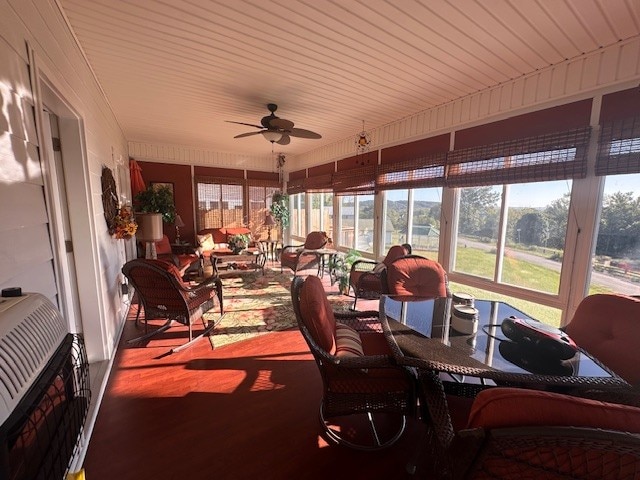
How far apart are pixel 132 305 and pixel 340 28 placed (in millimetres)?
4178

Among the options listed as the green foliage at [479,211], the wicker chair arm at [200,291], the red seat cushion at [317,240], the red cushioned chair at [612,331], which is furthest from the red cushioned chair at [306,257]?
the red cushioned chair at [612,331]

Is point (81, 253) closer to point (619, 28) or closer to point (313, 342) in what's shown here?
point (313, 342)

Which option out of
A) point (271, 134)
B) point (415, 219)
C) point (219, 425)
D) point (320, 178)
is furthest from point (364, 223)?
point (219, 425)

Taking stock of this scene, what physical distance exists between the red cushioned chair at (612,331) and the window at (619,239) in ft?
3.64

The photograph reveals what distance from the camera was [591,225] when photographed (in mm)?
2430

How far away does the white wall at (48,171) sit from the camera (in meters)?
1.13

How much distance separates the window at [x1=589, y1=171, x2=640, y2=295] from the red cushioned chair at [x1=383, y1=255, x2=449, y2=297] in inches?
54.9

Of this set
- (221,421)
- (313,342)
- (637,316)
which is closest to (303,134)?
(313,342)

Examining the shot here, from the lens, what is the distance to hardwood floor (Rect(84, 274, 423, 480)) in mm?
1458

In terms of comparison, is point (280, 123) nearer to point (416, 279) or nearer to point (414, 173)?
point (414, 173)

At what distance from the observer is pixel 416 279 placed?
2.55 metres

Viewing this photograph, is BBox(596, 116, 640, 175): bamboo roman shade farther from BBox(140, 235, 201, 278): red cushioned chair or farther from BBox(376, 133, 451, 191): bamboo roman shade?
BBox(140, 235, 201, 278): red cushioned chair

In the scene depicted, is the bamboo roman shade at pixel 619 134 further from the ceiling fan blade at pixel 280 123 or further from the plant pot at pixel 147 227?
the plant pot at pixel 147 227

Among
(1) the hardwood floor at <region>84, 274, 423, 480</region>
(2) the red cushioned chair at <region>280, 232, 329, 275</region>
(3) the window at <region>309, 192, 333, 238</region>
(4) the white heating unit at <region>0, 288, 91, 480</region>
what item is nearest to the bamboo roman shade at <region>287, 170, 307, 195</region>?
(3) the window at <region>309, 192, 333, 238</region>
